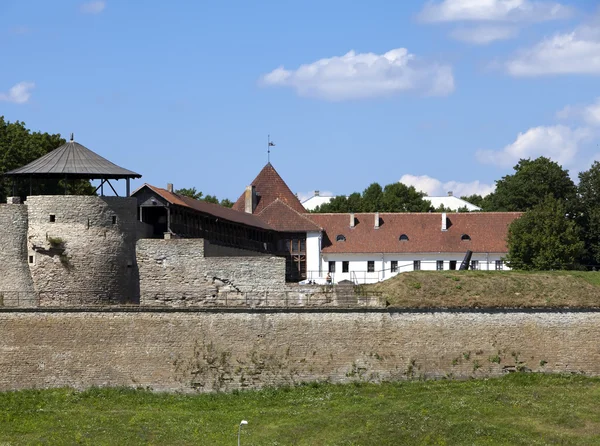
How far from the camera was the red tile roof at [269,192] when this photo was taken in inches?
2889

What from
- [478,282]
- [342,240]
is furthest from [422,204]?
[478,282]

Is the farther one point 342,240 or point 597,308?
point 342,240

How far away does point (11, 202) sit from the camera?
5341cm

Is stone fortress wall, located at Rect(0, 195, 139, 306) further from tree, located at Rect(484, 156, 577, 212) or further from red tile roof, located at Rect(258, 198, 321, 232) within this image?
tree, located at Rect(484, 156, 577, 212)

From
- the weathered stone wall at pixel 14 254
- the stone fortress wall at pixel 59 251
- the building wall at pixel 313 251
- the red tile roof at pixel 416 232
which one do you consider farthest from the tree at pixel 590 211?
the weathered stone wall at pixel 14 254

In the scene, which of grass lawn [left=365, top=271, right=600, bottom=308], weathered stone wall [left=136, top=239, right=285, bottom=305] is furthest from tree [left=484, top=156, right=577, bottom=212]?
weathered stone wall [left=136, top=239, right=285, bottom=305]

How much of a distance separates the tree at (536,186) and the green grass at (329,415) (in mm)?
32111

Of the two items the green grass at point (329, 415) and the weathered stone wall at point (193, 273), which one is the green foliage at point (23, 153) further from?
the green grass at point (329, 415)

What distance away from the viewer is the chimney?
72312mm

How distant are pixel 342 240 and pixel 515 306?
23120 millimetres

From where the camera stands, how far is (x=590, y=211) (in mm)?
73375

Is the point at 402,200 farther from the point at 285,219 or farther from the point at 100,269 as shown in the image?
the point at 100,269

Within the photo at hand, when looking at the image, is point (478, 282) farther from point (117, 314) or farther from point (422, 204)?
point (422, 204)

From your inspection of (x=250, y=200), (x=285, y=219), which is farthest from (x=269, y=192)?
(x=285, y=219)
